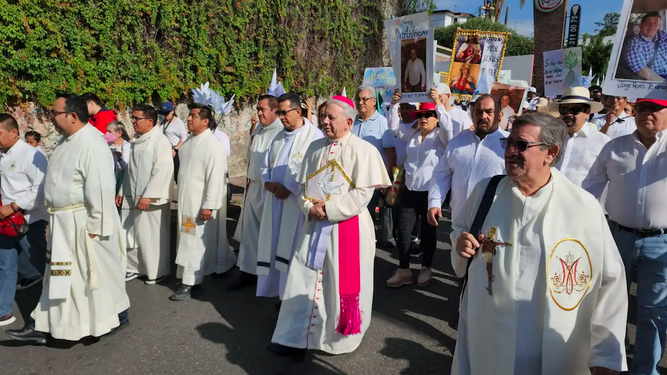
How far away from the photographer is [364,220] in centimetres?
406

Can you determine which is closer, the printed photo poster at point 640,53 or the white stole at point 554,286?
the white stole at point 554,286

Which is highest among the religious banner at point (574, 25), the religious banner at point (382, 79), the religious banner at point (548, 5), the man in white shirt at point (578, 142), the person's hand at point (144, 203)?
the religious banner at point (548, 5)

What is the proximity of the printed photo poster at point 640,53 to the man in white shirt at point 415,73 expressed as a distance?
2079 millimetres

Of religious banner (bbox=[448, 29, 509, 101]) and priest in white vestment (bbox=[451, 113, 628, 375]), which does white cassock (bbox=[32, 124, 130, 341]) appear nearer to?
priest in white vestment (bbox=[451, 113, 628, 375])

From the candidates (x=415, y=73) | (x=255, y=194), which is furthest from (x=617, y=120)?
(x=255, y=194)

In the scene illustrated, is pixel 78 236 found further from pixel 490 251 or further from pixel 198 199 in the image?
pixel 490 251

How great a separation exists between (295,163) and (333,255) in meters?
1.32

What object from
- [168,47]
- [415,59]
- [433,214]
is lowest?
[433,214]

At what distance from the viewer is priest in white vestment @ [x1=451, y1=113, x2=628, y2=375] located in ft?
6.91

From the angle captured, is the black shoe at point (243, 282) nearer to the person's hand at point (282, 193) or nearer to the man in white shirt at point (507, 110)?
the person's hand at point (282, 193)

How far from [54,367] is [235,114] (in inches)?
360

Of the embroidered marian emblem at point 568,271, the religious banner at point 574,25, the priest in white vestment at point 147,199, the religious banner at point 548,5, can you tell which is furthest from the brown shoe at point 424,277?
the religious banner at point 548,5

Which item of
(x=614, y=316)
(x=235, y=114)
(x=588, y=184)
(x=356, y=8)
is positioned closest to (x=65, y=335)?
(x=614, y=316)

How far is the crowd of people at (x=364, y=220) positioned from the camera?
7.09 feet
